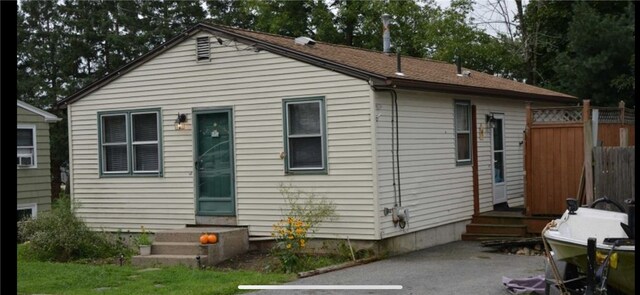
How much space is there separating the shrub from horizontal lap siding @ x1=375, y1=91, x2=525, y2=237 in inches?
38.1

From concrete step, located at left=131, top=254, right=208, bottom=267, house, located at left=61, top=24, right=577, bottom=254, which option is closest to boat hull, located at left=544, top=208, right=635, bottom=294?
house, located at left=61, top=24, right=577, bottom=254

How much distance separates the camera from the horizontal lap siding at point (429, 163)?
11.3 metres

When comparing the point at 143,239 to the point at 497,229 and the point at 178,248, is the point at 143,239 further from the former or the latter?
the point at 497,229

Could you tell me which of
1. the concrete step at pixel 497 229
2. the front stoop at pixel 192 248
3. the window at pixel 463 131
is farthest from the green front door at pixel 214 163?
the concrete step at pixel 497 229

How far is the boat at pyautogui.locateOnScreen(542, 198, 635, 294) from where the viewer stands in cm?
638

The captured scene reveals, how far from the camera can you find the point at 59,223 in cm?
1233

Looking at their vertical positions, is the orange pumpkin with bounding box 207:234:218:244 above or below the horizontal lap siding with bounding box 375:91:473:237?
below

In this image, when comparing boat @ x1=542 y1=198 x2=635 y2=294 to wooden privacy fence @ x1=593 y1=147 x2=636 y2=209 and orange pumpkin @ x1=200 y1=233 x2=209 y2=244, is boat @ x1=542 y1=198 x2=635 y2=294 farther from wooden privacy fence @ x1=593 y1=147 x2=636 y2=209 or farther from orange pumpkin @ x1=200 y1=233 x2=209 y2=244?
orange pumpkin @ x1=200 y1=233 x2=209 y2=244

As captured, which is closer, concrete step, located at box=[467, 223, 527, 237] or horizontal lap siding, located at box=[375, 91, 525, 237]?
horizontal lap siding, located at box=[375, 91, 525, 237]

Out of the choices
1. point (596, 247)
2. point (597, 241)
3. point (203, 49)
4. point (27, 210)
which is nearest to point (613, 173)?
point (597, 241)

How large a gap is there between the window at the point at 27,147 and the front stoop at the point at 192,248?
8064 millimetres

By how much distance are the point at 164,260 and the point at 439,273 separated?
4137 mm

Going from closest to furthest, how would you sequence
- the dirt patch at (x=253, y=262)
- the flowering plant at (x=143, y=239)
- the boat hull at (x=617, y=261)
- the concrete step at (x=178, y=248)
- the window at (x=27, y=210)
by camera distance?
the boat hull at (x=617, y=261) < the dirt patch at (x=253, y=262) < the concrete step at (x=178, y=248) < the flowering plant at (x=143, y=239) < the window at (x=27, y=210)

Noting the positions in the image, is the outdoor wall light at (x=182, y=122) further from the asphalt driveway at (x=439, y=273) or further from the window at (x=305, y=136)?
the asphalt driveway at (x=439, y=273)
